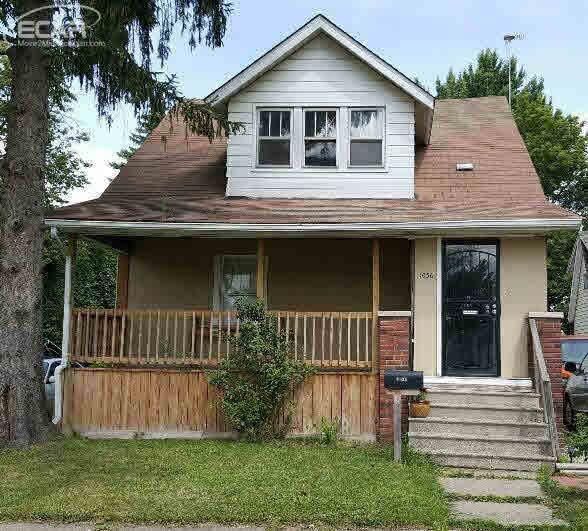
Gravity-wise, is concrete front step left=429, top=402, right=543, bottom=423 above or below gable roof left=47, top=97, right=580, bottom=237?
below

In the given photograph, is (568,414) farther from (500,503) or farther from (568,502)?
(500,503)

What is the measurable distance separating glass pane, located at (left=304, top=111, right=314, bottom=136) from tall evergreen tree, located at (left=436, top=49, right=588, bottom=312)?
71.5ft

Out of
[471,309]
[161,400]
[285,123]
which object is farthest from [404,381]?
[285,123]

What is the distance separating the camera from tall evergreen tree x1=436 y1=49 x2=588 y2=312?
31389mm

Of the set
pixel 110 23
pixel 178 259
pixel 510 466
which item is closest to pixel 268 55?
pixel 110 23

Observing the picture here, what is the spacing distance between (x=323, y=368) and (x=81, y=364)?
156 inches

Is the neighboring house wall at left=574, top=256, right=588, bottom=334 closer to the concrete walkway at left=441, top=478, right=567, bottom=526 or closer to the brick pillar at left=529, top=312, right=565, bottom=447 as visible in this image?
the brick pillar at left=529, top=312, right=565, bottom=447

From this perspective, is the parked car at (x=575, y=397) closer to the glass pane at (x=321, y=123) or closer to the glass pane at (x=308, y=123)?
the glass pane at (x=321, y=123)

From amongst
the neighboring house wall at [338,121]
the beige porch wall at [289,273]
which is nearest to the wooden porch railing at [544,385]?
the beige porch wall at [289,273]

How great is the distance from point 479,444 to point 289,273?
4864 mm

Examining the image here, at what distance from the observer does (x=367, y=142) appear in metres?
11.5

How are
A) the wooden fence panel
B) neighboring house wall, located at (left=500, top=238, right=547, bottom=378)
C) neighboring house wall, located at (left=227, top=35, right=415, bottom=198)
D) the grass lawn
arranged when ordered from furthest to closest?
neighboring house wall, located at (left=227, top=35, right=415, bottom=198)
neighboring house wall, located at (left=500, top=238, right=547, bottom=378)
the wooden fence panel
the grass lawn

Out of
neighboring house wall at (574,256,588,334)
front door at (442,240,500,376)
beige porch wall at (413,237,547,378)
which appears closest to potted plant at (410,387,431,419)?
beige porch wall at (413,237,547,378)

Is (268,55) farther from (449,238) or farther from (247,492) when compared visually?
(247,492)
